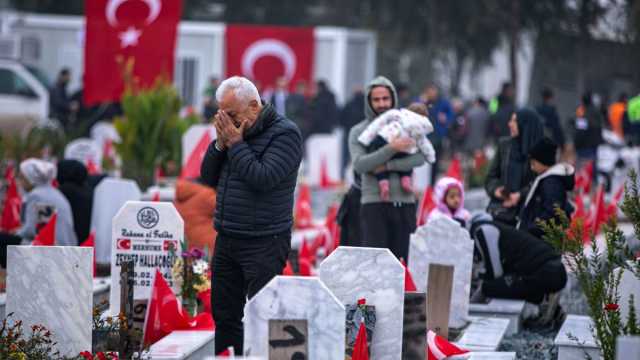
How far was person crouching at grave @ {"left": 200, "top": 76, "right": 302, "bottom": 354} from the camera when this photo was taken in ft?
25.4

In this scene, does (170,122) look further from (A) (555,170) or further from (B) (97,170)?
(A) (555,170)

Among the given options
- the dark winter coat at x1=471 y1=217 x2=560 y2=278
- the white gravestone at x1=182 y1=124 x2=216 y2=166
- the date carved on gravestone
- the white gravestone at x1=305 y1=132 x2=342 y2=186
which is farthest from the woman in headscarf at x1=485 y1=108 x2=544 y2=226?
the white gravestone at x1=305 y1=132 x2=342 y2=186

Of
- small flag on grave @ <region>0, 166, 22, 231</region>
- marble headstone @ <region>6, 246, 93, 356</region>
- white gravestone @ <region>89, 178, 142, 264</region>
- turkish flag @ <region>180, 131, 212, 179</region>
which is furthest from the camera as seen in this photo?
turkish flag @ <region>180, 131, 212, 179</region>

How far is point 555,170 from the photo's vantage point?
11047 mm

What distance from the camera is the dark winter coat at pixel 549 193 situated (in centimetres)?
1096

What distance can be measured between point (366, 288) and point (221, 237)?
2.93 ft

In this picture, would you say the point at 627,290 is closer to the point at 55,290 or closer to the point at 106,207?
the point at 55,290

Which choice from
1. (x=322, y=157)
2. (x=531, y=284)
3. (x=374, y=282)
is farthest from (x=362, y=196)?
(x=322, y=157)

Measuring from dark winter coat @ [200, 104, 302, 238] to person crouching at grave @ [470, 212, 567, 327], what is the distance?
3557 millimetres

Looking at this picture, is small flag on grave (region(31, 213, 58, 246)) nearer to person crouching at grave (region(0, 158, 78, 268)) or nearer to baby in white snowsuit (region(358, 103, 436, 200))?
person crouching at grave (region(0, 158, 78, 268))

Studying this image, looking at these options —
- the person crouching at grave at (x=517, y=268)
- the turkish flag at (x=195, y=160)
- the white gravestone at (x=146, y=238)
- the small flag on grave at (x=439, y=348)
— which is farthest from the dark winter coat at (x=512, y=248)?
the turkish flag at (x=195, y=160)

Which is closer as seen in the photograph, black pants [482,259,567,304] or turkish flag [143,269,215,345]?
turkish flag [143,269,215,345]

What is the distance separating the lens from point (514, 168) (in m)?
11.6

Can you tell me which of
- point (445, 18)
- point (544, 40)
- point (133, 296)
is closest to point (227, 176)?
point (133, 296)
